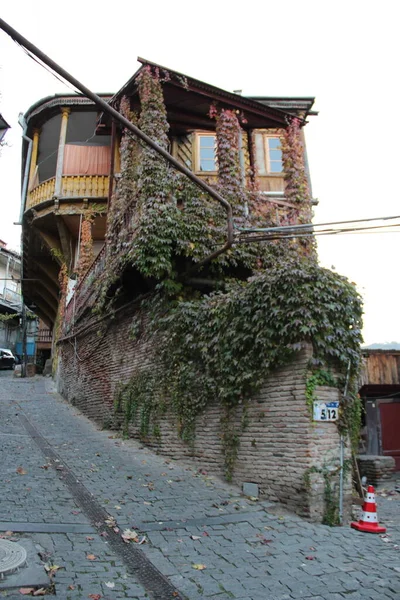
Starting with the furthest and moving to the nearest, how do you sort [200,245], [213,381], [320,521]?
[200,245], [213,381], [320,521]

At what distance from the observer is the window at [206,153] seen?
513 inches

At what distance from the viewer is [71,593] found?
3514 millimetres

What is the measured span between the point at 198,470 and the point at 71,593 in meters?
4.23

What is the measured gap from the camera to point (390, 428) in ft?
35.4

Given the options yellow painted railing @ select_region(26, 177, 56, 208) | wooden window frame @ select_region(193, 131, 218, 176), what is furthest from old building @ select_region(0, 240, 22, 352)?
wooden window frame @ select_region(193, 131, 218, 176)

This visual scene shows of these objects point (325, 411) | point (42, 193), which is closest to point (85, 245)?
point (42, 193)

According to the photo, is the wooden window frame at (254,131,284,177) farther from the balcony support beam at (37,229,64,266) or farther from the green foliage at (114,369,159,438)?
the balcony support beam at (37,229,64,266)

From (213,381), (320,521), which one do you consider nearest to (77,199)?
(213,381)

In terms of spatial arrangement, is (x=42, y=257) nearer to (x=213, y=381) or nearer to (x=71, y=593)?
(x=213, y=381)

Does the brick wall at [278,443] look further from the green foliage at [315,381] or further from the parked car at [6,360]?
the parked car at [6,360]

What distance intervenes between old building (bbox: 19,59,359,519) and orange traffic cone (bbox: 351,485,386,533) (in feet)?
1.26

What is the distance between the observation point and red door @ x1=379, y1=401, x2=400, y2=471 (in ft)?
35.0

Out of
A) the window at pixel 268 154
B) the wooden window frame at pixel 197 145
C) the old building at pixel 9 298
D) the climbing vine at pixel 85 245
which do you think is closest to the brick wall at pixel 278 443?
the wooden window frame at pixel 197 145

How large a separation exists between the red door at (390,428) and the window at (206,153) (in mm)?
7706
